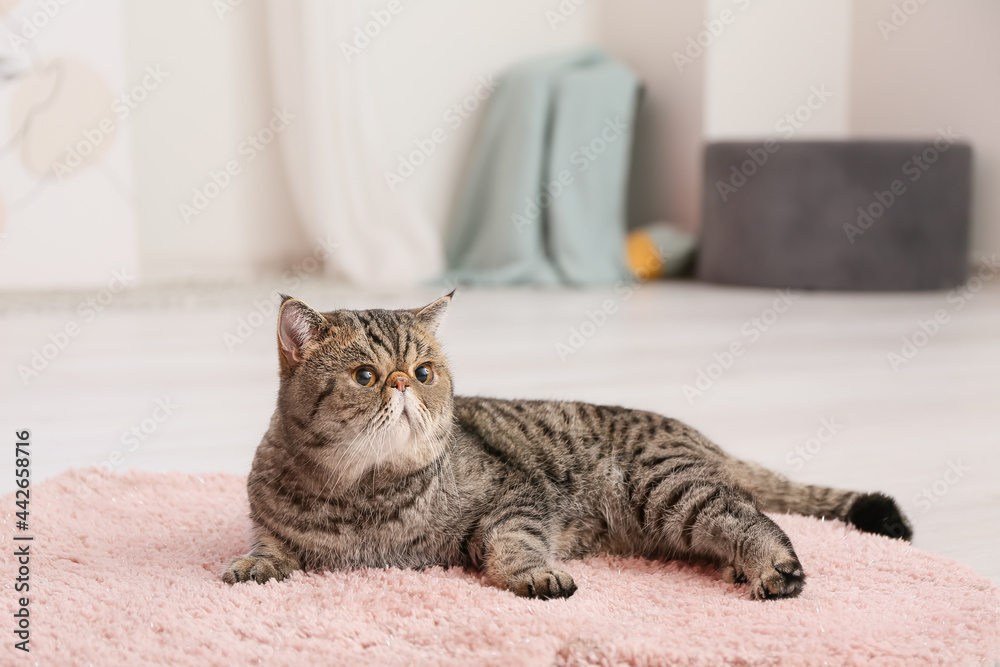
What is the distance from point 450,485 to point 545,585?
193mm

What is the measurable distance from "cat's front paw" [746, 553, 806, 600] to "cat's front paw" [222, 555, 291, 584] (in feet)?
1.86

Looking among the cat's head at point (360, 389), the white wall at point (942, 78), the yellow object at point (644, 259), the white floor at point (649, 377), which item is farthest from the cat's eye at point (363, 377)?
the white wall at point (942, 78)

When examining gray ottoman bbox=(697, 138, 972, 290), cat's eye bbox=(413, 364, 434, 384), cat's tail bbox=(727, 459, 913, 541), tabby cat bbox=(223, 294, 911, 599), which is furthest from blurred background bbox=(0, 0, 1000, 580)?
cat's eye bbox=(413, 364, 434, 384)

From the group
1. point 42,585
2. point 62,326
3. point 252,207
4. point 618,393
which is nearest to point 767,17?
point 252,207

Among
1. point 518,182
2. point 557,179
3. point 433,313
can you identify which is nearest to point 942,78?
point 557,179

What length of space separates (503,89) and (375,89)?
60 centimetres

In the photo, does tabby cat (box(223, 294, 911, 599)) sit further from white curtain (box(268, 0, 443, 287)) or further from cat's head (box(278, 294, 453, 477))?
white curtain (box(268, 0, 443, 287))

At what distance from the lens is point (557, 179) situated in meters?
4.68

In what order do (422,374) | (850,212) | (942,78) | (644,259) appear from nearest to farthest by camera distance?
(422,374)
(850,212)
(942,78)
(644,259)

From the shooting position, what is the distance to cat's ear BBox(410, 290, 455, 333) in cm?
132

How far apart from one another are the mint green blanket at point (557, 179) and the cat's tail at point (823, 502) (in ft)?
10.1

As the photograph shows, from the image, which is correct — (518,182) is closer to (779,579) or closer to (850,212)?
(850,212)

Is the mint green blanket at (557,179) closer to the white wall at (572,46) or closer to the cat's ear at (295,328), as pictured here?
the white wall at (572,46)

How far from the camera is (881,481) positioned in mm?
1780
